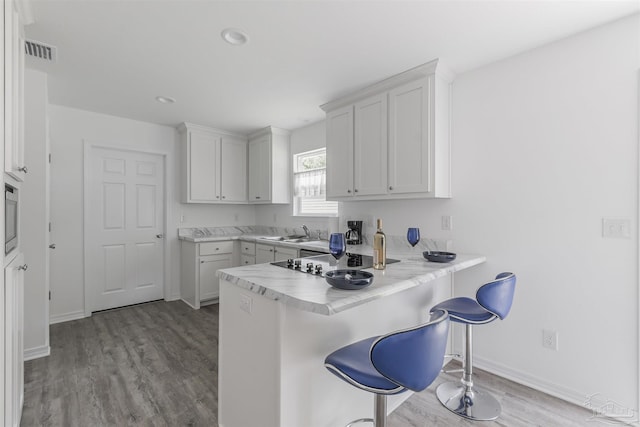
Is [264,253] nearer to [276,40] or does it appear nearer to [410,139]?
[410,139]

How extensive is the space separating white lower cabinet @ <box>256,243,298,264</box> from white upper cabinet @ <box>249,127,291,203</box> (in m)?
0.80

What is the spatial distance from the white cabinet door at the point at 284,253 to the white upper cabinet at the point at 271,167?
956 millimetres

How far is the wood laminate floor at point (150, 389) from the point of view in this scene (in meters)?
1.88

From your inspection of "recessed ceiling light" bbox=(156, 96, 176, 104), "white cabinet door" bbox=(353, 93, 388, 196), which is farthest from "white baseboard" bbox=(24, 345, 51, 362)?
"white cabinet door" bbox=(353, 93, 388, 196)

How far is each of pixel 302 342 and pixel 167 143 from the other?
391 centimetres

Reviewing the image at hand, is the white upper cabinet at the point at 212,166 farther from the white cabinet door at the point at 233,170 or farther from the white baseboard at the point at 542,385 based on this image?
the white baseboard at the point at 542,385

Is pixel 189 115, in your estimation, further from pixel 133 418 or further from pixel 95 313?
pixel 133 418

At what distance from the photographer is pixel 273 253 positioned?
3.70 meters

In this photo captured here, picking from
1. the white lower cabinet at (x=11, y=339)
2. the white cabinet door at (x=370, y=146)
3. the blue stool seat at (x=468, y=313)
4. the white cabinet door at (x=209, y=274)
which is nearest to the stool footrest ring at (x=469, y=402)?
the blue stool seat at (x=468, y=313)

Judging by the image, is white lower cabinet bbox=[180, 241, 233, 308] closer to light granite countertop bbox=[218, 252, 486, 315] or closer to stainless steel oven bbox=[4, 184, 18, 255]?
stainless steel oven bbox=[4, 184, 18, 255]

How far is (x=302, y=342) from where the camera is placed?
4.69ft

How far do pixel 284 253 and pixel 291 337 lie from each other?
7.22 feet

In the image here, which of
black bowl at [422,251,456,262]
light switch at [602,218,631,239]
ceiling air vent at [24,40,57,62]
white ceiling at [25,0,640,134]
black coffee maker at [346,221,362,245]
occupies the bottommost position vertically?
black bowl at [422,251,456,262]

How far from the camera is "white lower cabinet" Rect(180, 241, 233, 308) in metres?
3.96
